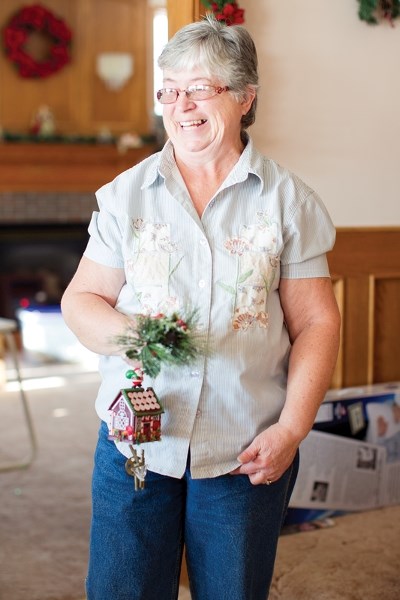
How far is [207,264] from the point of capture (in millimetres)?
1562

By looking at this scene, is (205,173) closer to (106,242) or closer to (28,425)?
(106,242)

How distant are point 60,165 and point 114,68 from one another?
868mm

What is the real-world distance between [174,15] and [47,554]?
5.53ft

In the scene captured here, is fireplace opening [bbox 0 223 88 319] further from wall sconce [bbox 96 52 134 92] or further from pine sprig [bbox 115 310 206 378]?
pine sprig [bbox 115 310 206 378]

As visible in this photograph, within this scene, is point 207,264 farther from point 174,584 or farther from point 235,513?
point 174,584

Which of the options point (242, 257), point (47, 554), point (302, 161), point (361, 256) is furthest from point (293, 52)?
point (47, 554)

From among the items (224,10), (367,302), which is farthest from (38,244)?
(224,10)

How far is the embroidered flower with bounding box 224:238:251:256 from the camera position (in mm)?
1579

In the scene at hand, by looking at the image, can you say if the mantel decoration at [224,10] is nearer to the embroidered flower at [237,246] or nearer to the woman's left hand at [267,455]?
the embroidered flower at [237,246]

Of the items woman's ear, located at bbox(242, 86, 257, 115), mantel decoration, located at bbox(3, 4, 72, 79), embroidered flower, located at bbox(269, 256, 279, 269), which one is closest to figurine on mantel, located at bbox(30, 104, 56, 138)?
mantel decoration, located at bbox(3, 4, 72, 79)

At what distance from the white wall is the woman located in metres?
1.07

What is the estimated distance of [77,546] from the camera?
2979 mm

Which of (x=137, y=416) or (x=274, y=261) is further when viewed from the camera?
(x=274, y=261)

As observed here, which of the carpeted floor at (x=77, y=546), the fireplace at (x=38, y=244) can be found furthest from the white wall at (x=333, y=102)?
the fireplace at (x=38, y=244)
